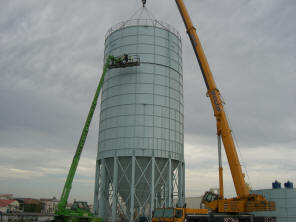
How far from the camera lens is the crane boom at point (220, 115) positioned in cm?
1788

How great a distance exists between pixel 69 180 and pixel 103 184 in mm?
3071

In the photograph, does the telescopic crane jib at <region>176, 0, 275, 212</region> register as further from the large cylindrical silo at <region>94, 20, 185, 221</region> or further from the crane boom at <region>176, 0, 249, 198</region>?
the large cylindrical silo at <region>94, 20, 185, 221</region>

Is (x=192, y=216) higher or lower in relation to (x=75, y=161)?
lower

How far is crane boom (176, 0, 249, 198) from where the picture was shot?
17.9m

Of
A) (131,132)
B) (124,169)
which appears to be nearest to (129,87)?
(131,132)

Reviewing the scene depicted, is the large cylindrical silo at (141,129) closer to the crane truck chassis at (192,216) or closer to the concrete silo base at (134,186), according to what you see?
the concrete silo base at (134,186)

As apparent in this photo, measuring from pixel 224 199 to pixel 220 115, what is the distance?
5.32 m

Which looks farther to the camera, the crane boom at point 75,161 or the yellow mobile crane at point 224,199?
the crane boom at point 75,161

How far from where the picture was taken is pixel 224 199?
1784 cm

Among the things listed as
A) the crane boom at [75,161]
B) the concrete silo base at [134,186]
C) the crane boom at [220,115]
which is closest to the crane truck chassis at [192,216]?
the crane boom at [220,115]

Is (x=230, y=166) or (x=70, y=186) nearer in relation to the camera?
(x=230, y=166)

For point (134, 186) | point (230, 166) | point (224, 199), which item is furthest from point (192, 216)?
point (134, 186)

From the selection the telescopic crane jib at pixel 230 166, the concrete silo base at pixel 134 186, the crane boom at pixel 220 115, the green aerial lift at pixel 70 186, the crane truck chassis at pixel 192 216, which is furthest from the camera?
the concrete silo base at pixel 134 186

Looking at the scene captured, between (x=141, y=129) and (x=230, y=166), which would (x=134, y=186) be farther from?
(x=230, y=166)
